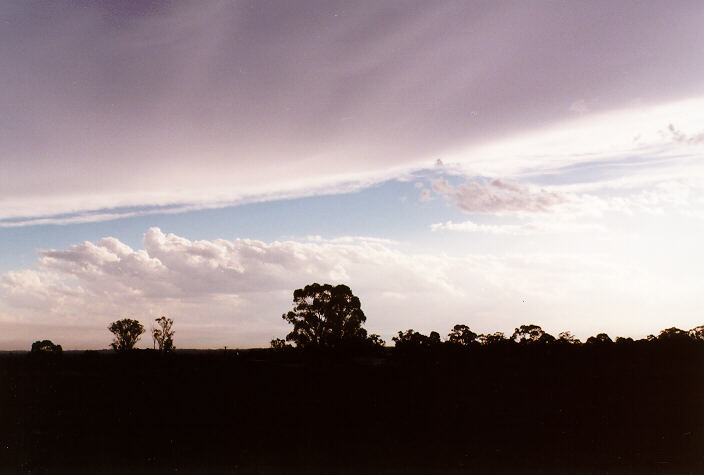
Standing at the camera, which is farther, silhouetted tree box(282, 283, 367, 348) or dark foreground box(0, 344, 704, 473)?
silhouetted tree box(282, 283, 367, 348)

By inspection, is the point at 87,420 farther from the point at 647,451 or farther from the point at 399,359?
the point at 647,451

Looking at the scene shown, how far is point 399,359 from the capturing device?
30250 mm

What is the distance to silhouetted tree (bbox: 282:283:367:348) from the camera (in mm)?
61875

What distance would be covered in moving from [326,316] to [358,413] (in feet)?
124

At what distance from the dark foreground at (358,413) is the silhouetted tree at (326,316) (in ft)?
105

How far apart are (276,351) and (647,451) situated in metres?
18.8

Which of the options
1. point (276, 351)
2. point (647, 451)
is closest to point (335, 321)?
point (276, 351)

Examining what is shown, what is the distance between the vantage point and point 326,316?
6291 cm

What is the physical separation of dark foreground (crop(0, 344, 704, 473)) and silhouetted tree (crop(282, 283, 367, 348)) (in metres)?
32.2

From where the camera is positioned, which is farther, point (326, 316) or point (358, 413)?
point (326, 316)

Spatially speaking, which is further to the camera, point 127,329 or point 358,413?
point 127,329

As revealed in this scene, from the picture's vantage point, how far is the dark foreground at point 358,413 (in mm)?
22031

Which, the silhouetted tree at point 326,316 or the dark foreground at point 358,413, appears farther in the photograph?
the silhouetted tree at point 326,316

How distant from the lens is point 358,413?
25.2 metres
